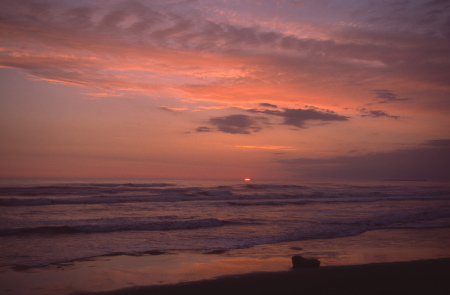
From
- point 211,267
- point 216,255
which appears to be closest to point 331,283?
point 211,267

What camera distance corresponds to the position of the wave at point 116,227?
1326cm

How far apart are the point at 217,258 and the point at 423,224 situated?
12166 mm

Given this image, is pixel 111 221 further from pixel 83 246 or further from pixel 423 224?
pixel 423 224

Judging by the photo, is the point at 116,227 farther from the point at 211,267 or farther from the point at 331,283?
the point at 331,283

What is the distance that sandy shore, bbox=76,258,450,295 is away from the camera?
20.8 feet

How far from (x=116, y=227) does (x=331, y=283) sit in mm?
10458

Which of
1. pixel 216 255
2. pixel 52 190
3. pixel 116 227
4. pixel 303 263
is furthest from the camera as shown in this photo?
pixel 52 190

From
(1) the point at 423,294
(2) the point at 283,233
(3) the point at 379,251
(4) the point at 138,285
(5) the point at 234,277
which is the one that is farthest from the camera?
(2) the point at 283,233

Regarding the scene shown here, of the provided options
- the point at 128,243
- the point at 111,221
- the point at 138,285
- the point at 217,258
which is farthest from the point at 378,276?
the point at 111,221

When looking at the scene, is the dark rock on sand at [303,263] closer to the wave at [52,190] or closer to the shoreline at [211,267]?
the shoreline at [211,267]

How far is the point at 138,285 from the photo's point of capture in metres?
6.73

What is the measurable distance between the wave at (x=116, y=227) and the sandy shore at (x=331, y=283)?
27.0ft

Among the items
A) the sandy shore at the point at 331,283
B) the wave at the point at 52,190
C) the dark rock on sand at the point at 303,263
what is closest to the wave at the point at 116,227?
the dark rock on sand at the point at 303,263

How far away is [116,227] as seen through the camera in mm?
14430
